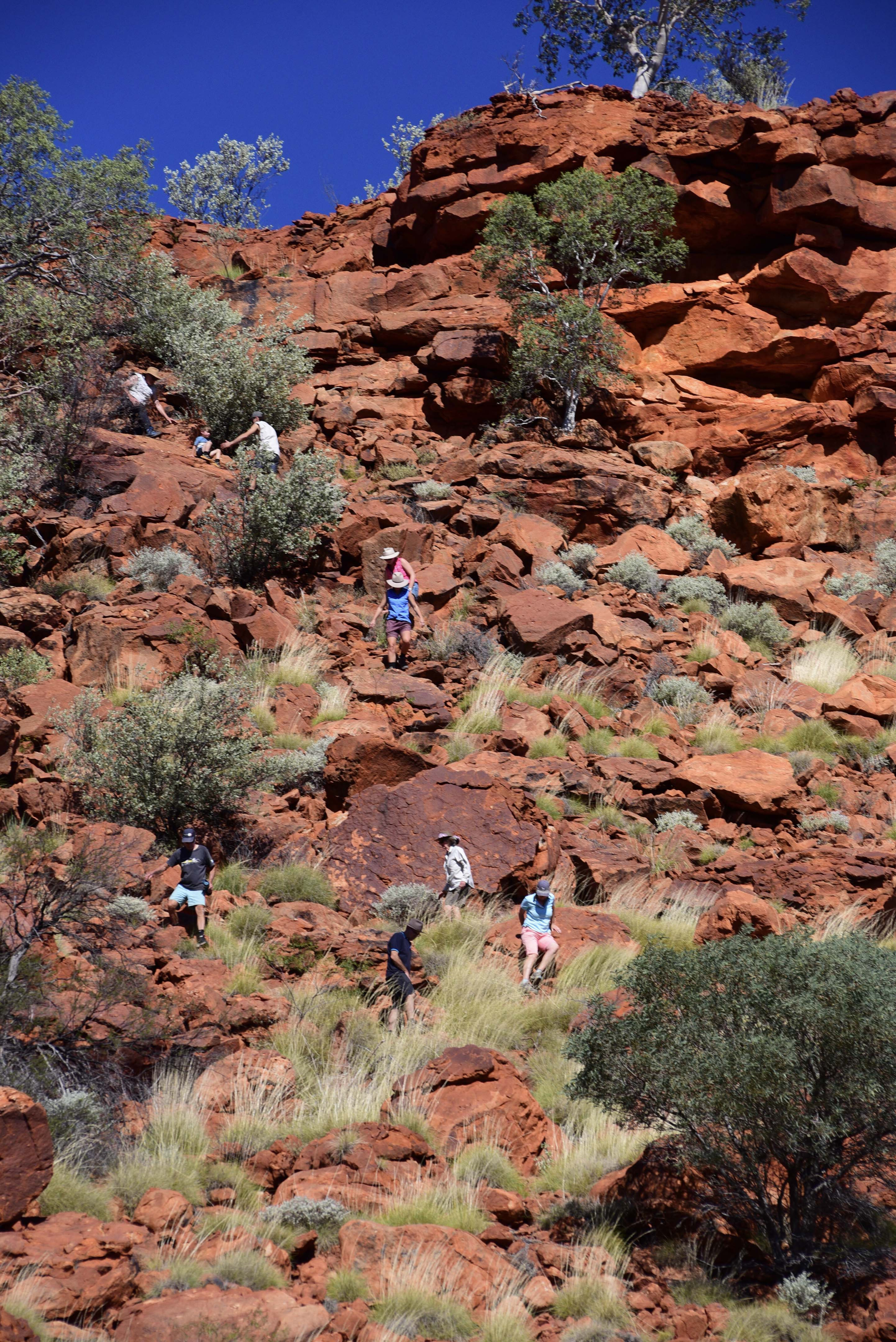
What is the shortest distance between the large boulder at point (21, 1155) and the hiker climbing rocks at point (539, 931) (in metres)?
4.25

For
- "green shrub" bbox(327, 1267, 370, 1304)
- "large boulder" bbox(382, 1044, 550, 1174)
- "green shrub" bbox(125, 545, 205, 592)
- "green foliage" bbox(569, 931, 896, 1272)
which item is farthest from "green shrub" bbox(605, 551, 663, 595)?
"green shrub" bbox(327, 1267, 370, 1304)

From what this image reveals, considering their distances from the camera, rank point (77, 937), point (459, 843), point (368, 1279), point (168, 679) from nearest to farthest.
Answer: point (368, 1279) → point (77, 937) → point (459, 843) → point (168, 679)

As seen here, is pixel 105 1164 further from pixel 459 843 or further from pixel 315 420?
pixel 315 420

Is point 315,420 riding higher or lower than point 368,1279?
higher

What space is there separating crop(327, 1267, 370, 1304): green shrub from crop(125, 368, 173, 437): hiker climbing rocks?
15.7 meters

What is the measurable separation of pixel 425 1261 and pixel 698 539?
1447cm

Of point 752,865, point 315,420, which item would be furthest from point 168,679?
point 315,420

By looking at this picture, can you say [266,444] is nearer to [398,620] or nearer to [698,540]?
[398,620]

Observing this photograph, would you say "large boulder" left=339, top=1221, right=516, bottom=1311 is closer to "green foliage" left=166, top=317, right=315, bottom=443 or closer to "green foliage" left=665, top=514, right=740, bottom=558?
"green foliage" left=665, top=514, right=740, bottom=558

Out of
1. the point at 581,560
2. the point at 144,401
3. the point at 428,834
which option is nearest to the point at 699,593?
the point at 581,560

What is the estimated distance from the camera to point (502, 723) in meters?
11.9

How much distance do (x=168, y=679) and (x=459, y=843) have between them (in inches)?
157

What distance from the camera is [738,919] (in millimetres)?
7992

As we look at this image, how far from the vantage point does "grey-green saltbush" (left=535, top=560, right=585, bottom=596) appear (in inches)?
603
